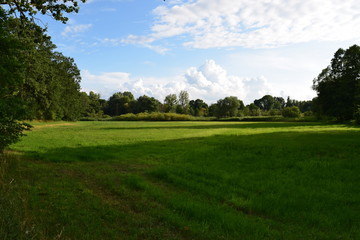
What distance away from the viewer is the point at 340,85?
57.8m

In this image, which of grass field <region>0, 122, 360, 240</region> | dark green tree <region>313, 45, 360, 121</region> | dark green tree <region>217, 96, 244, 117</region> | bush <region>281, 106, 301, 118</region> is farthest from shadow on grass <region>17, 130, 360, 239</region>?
dark green tree <region>217, 96, 244, 117</region>

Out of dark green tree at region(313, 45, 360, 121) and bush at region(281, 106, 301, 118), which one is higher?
dark green tree at region(313, 45, 360, 121)

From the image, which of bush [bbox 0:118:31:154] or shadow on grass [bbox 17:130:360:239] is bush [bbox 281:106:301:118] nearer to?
shadow on grass [bbox 17:130:360:239]

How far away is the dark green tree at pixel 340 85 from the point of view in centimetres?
5525

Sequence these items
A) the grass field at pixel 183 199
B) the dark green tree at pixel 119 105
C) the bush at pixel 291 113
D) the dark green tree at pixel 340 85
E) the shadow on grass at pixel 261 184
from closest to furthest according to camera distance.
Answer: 1. the grass field at pixel 183 199
2. the shadow on grass at pixel 261 184
3. the dark green tree at pixel 340 85
4. the bush at pixel 291 113
5. the dark green tree at pixel 119 105

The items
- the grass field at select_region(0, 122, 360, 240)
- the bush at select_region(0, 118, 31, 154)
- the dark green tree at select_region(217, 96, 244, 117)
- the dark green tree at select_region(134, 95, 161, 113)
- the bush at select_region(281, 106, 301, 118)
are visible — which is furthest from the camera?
the dark green tree at select_region(134, 95, 161, 113)

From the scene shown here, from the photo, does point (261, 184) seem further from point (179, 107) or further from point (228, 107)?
point (179, 107)

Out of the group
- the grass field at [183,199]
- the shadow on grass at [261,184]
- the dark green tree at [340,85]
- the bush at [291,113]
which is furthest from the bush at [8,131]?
the bush at [291,113]

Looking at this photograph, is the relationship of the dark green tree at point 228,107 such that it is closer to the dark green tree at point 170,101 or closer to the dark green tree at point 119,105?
the dark green tree at point 170,101

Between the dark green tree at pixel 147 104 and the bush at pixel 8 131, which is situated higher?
the dark green tree at pixel 147 104

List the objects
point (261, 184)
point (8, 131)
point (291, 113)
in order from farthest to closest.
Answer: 1. point (291, 113)
2. point (261, 184)
3. point (8, 131)

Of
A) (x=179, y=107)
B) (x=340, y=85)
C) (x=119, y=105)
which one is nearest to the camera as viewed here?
(x=340, y=85)

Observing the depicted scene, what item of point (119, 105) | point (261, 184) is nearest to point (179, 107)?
point (119, 105)

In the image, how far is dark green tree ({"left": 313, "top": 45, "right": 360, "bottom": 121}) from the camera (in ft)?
181
